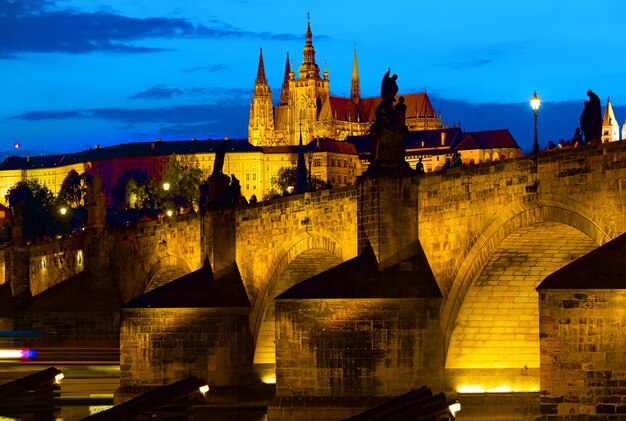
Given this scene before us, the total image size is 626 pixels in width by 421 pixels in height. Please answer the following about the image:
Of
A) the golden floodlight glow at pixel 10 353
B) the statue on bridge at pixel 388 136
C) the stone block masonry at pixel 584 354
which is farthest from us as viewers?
the golden floodlight glow at pixel 10 353

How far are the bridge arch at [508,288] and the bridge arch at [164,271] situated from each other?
2001cm

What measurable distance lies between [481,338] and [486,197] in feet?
14.3

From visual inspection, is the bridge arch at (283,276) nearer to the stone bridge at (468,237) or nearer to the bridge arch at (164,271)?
the stone bridge at (468,237)

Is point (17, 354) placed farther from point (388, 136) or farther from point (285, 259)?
point (388, 136)

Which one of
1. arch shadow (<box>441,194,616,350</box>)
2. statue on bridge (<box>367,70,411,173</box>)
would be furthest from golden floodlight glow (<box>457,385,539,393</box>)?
statue on bridge (<box>367,70,411,173</box>)

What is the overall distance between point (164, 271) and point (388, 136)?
2264 cm

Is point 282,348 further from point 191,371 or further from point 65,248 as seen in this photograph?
point 65,248

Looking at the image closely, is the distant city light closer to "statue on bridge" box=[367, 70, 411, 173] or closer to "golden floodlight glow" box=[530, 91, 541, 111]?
"statue on bridge" box=[367, 70, 411, 173]

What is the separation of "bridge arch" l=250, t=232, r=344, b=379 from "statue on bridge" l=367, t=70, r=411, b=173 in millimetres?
5263

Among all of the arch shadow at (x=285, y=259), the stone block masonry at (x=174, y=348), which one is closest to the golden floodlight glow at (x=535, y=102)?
the arch shadow at (x=285, y=259)

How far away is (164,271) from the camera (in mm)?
62062

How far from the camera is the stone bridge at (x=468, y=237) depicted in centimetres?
3346

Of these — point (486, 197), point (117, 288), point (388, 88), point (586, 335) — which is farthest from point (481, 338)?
point (117, 288)

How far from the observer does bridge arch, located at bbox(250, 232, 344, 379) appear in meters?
47.5
